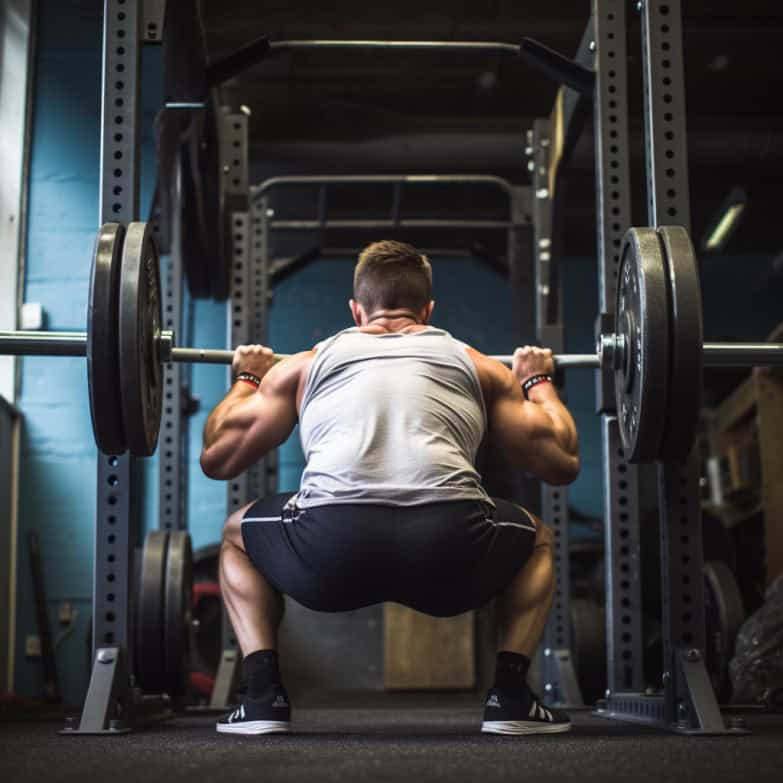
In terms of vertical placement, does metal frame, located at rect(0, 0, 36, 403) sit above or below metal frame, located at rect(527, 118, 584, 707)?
above

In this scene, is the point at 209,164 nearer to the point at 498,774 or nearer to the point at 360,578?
the point at 360,578

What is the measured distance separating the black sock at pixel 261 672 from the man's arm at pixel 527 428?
583mm

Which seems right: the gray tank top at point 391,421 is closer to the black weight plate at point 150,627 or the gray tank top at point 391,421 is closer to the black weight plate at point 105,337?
the black weight plate at point 105,337

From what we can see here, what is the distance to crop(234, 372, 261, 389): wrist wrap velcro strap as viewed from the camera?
2.42 meters

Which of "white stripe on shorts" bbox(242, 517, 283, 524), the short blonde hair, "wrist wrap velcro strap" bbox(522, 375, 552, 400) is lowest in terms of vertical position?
"white stripe on shorts" bbox(242, 517, 283, 524)

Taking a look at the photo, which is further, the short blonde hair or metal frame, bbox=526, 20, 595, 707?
metal frame, bbox=526, 20, 595, 707

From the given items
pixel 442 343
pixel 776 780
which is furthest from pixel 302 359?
pixel 776 780

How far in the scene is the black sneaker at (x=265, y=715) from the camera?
2146mm

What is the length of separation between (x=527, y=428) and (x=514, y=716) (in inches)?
20.2

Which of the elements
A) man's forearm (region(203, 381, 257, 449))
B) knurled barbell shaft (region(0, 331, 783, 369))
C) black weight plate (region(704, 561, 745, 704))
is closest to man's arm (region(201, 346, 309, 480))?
man's forearm (region(203, 381, 257, 449))

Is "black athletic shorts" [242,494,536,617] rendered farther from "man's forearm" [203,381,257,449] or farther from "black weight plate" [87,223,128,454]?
"black weight plate" [87,223,128,454]

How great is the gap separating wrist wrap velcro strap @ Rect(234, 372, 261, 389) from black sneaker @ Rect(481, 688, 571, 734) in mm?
741

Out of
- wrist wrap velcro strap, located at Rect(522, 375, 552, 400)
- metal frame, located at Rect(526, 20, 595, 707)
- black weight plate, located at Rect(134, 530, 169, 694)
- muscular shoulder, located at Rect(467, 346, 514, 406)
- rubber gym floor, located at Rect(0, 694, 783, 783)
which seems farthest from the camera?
metal frame, located at Rect(526, 20, 595, 707)

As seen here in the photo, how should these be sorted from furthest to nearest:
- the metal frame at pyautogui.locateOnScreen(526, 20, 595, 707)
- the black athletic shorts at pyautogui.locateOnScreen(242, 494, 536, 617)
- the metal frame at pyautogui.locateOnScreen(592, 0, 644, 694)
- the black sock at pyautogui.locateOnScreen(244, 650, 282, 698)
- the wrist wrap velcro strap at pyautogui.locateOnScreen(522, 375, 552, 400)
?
1. the metal frame at pyautogui.locateOnScreen(526, 20, 595, 707)
2. the metal frame at pyautogui.locateOnScreen(592, 0, 644, 694)
3. the wrist wrap velcro strap at pyautogui.locateOnScreen(522, 375, 552, 400)
4. the black sock at pyautogui.locateOnScreen(244, 650, 282, 698)
5. the black athletic shorts at pyautogui.locateOnScreen(242, 494, 536, 617)
